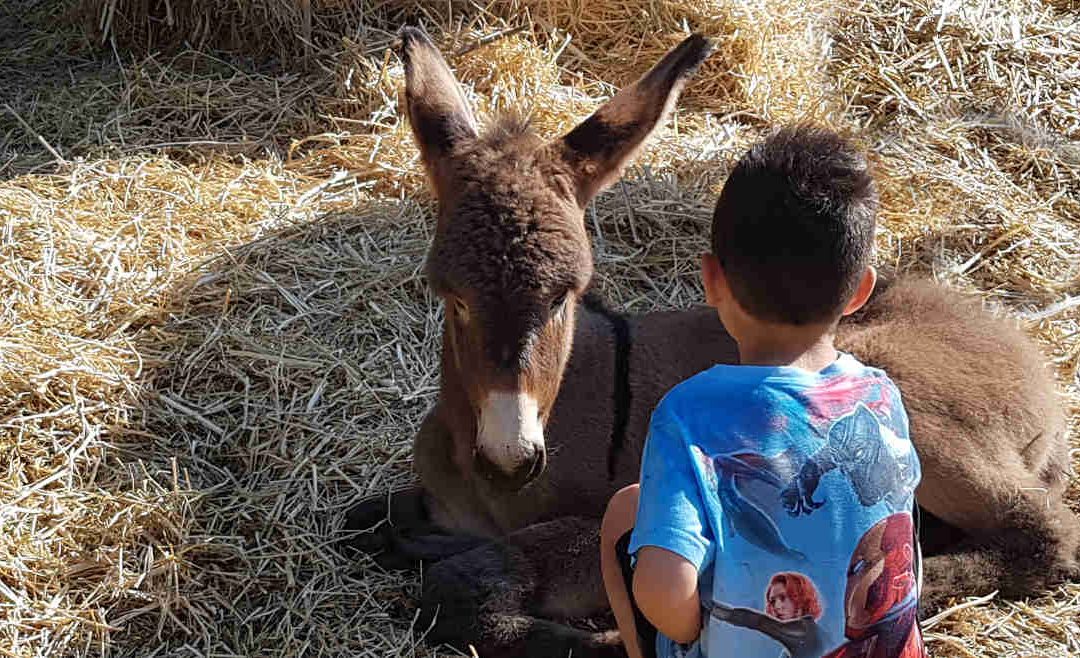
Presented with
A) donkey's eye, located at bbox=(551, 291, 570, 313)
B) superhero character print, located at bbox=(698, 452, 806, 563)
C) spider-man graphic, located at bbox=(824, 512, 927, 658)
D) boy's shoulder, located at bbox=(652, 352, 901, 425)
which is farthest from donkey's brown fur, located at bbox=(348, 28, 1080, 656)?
spider-man graphic, located at bbox=(824, 512, 927, 658)

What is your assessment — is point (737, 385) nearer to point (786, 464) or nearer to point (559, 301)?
point (786, 464)

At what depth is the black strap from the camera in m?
4.02

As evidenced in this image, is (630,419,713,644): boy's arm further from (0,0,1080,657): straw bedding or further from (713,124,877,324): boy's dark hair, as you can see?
(0,0,1080,657): straw bedding

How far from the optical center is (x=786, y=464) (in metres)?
2.28

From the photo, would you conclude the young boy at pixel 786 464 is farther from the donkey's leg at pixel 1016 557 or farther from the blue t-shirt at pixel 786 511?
the donkey's leg at pixel 1016 557

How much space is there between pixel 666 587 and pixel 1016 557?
2.16 m

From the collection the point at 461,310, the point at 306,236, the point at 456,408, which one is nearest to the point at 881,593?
the point at 461,310

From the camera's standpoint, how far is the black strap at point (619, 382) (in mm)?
4016

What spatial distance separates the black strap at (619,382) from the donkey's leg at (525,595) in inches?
12.3

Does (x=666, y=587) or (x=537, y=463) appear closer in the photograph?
(x=666, y=587)

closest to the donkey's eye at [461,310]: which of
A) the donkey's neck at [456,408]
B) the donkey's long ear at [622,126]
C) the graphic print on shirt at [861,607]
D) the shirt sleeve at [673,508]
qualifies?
the donkey's neck at [456,408]

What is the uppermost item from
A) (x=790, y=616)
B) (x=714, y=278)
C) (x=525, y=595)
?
(x=714, y=278)

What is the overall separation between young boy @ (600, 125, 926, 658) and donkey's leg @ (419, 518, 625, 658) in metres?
1.23

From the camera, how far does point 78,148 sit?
6059mm
